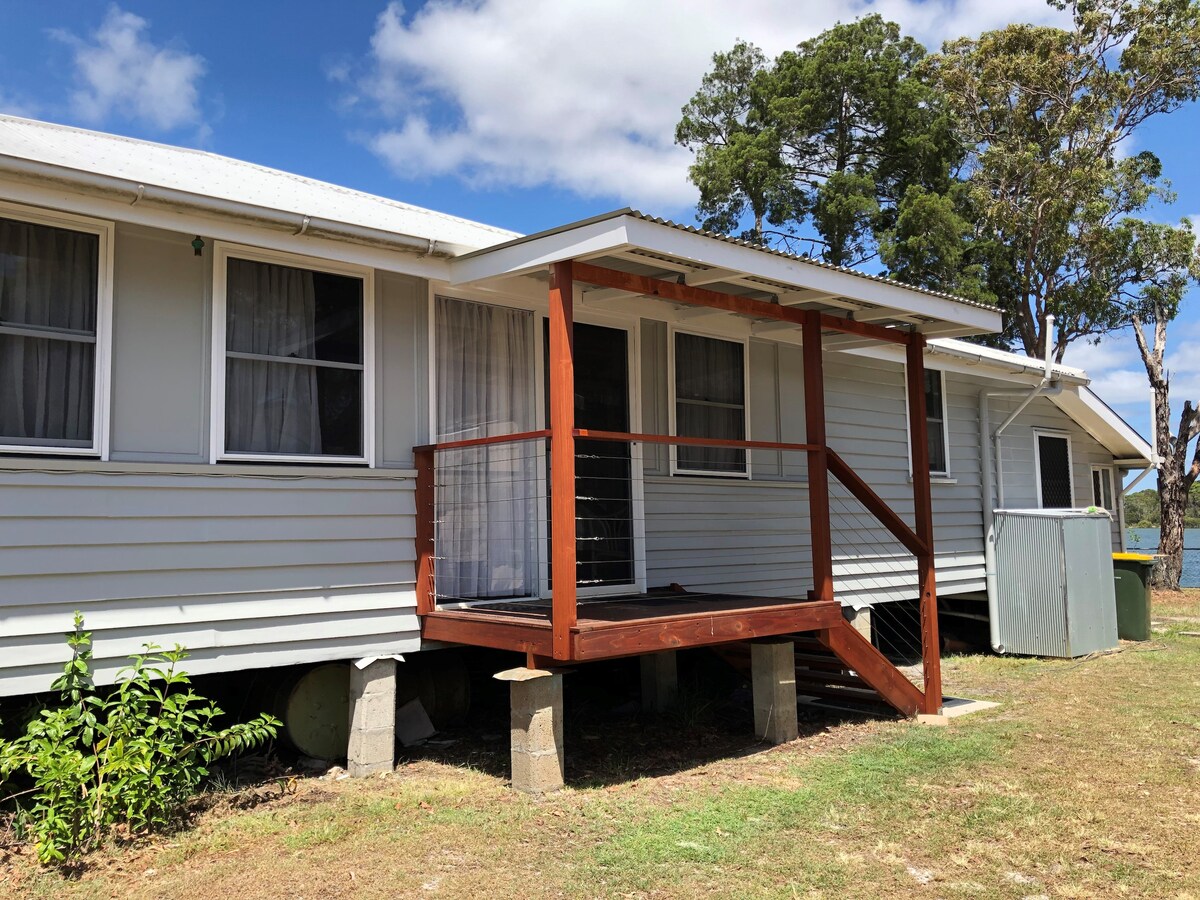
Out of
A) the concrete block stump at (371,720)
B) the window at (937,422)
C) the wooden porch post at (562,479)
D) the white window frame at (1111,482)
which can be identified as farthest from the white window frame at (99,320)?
the white window frame at (1111,482)

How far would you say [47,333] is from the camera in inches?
205

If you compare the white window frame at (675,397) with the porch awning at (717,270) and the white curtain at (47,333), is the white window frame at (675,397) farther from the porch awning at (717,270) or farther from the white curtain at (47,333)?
the white curtain at (47,333)

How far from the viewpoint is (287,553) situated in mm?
5840

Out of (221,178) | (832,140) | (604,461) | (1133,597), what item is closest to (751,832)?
(604,461)

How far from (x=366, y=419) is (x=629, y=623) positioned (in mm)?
2159

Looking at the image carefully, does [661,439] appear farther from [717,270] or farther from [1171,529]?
[1171,529]

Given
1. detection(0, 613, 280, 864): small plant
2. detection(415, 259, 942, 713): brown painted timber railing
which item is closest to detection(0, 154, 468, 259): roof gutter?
detection(415, 259, 942, 713): brown painted timber railing

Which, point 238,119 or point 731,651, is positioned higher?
point 238,119

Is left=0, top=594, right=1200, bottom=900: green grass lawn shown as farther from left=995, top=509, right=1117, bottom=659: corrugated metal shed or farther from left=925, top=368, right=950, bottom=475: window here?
left=925, top=368, right=950, bottom=475: window

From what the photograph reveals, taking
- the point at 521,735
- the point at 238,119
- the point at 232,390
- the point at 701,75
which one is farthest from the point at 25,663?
the point at 701,75

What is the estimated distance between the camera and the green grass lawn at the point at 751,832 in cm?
435

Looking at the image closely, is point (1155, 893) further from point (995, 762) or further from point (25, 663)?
point (25, 663)

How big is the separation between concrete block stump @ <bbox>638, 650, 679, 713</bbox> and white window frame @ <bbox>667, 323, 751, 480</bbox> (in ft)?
5.06

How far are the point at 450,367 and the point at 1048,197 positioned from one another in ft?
A: 65.0
